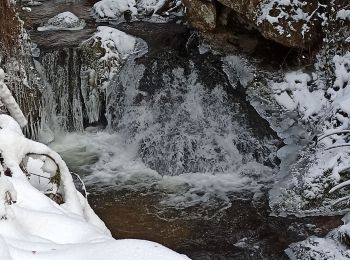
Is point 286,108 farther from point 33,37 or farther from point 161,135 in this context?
point 33,37

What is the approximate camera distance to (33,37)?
941cm

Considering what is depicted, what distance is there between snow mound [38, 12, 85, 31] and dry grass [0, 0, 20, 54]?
3.51 metres

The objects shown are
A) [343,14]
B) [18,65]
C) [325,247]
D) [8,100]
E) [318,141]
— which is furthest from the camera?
[343,14]

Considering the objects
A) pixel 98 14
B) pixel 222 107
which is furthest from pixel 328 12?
pixel 98 14

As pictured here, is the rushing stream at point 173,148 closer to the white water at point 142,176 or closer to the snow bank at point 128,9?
the white water at point 142,176

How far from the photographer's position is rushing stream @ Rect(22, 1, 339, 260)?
6.17 metres

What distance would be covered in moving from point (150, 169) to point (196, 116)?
Answer: 49.0 inches

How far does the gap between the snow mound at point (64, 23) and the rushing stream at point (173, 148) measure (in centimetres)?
34

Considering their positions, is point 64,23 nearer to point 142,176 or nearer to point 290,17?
point 142,176

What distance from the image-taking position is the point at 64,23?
1006 cm

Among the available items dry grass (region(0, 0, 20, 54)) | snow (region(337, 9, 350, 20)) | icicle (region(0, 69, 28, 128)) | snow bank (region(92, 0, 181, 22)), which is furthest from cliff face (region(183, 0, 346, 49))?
icicle (region(0, 69, 28, 128))

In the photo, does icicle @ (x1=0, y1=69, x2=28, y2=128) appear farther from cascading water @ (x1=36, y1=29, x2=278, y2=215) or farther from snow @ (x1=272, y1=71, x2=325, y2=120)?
snow @ (x1=272, y1=71, x2=325, y2=120)

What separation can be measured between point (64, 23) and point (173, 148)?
378 centimetres

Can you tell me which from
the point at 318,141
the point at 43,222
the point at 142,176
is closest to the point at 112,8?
the point at 142,176
